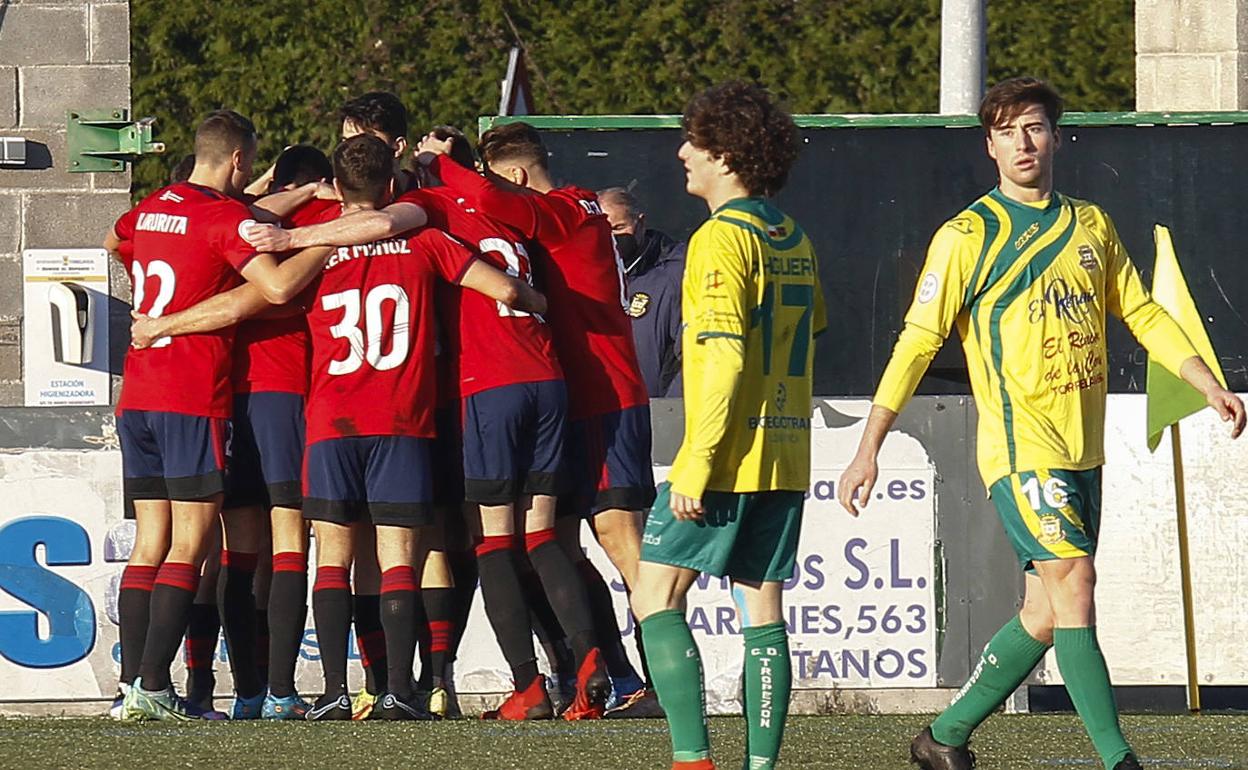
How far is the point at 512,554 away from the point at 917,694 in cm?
171

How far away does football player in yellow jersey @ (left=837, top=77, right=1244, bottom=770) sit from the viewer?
5801 millimetres

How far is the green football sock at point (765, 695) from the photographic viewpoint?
557cm

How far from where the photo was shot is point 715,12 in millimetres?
17469

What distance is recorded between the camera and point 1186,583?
346 inches

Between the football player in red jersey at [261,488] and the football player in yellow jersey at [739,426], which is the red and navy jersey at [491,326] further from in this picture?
the football player in yellow jersey at [739,426]

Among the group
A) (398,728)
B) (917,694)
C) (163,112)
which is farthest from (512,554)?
(163,112)

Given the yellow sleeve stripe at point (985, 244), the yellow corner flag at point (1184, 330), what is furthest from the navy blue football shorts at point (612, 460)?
the yellow sleeve stripe at point (985, 244)

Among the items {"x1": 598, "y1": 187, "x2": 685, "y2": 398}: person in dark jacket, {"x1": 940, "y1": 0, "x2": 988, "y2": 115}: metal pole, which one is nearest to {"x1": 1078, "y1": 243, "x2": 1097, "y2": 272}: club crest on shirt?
{"x1": 598, "y1": 187, "x2": 685, "y2": 398}: person in dark jacket

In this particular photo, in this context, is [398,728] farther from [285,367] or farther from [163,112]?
[163,112]

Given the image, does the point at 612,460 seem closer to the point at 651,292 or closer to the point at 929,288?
the point at 651,292

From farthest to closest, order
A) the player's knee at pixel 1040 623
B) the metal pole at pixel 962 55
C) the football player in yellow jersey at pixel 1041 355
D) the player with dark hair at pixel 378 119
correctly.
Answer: the metal pole at pixel 962 55
the player with dark hair at pixel 378 119
the player's knee at pixel 1040 623
the football player in yellow jersey at pixel 1041 355

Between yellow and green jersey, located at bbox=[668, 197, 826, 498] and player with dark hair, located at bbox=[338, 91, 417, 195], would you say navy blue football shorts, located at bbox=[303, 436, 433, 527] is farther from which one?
yellow and green jersey, located at bbox=[668, 197, 826, 498]

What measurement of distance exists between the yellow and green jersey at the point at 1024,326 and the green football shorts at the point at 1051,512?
3cm

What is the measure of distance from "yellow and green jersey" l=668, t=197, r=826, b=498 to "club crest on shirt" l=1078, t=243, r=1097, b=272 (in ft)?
2.21
